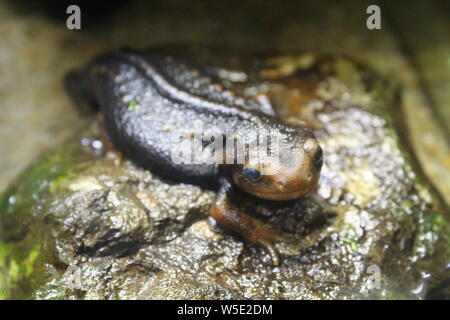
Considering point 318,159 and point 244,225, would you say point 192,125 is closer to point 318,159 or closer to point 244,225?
point 244,225

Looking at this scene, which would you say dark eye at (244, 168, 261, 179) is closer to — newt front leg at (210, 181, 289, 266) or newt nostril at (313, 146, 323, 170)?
newt front leg at (210, 181, 289, 266)

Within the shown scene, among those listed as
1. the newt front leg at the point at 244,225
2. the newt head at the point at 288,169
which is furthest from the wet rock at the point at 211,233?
the newt head at the point at 288,169

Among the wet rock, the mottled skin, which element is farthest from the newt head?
the wet rock

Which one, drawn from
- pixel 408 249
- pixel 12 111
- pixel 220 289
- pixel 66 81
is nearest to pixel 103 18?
pixel 66 81

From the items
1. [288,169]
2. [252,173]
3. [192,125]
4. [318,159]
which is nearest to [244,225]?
[252,173]

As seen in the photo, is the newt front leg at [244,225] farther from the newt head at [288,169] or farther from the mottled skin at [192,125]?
the newt head at [288,169]
